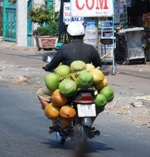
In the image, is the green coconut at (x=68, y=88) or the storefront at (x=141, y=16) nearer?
the green coconut at (x=68, y=88)

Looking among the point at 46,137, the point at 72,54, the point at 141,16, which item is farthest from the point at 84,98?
the point at 141,16

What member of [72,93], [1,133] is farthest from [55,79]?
[1,133]

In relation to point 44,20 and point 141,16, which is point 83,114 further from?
point 44,20

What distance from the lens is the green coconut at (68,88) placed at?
6.95m

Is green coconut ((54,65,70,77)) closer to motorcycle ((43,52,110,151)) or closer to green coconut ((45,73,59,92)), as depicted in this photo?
green coconut ((45,73,59,92))

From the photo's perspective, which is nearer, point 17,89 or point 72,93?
point 72,93

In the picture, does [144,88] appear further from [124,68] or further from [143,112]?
[124,68]

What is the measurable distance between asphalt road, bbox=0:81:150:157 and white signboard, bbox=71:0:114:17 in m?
4.62

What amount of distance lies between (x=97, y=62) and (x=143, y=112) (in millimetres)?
3446

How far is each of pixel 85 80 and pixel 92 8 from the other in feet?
29.6

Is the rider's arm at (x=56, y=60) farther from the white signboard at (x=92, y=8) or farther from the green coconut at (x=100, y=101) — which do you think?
the white signboard at (x=92, y=8)

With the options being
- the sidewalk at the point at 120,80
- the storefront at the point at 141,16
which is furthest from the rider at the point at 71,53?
the storefront at the point at 141,16

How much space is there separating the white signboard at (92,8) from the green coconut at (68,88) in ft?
28.6

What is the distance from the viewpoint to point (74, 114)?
7137mm
